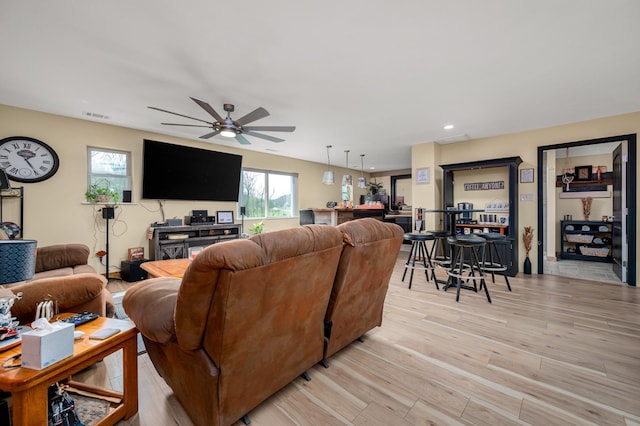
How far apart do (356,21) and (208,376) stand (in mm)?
2352

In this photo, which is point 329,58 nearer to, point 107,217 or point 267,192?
point 107,217

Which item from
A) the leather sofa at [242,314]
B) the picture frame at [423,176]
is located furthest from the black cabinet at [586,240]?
the leather sofa at [242,314]

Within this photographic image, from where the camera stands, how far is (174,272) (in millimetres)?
2471

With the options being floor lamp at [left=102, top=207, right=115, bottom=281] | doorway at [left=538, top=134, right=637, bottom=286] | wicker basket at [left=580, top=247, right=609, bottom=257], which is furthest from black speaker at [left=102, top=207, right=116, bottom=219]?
wicker basket at [left=580, top=247, right=609, bottom=257]

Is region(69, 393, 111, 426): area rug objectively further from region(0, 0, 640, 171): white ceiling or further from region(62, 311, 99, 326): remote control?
region(0, 0, 640, 171): white ceiling

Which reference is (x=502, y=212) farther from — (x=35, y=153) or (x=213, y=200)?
(x=35, y=153)

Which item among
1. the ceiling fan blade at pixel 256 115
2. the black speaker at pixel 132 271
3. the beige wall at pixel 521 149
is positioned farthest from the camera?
the black speaker at pixel 132 271

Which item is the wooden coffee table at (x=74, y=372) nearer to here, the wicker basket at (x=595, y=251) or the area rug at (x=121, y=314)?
the area rug at (x=121, y=314)

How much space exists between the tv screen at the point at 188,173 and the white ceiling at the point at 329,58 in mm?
769

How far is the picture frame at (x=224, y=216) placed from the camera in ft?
17.6

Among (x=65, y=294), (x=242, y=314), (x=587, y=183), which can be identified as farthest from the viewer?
(x=587, y=183)

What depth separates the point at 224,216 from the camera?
5453 mm

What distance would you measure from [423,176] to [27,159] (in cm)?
626

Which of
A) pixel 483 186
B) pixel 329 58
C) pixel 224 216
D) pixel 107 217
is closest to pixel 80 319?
pixel 329 58
